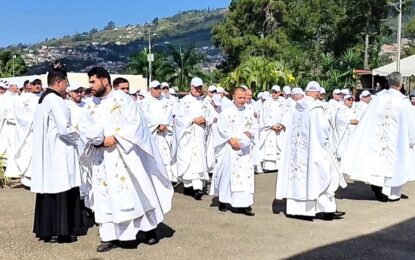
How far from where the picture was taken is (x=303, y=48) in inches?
1809

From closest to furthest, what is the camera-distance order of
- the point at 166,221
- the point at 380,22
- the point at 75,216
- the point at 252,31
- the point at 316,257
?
the point at 316,257, the point at 75,216, the point at 166,221, the point at 380,22, the point at 252,31

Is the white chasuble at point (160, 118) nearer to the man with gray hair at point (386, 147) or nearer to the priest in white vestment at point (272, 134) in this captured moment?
the man with gray hair at point (386, 147)

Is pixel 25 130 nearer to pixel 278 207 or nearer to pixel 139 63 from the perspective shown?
pixel 278 207

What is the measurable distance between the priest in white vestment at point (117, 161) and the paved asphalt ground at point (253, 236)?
1.12 ft

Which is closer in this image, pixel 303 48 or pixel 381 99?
pixel 381 99

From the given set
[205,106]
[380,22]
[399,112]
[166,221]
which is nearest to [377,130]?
[399,112]

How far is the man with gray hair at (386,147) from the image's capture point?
1021cm

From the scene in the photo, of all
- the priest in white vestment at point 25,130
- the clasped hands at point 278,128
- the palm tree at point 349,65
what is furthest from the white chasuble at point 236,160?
the palm tree at point 349,65

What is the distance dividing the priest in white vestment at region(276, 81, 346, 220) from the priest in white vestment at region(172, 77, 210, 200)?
2207mm

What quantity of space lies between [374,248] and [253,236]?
1.49 m

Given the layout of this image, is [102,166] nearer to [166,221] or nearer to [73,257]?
[73,257]

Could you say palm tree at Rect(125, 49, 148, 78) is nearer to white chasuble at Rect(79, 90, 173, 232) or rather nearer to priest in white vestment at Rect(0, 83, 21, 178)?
priest in white vestment at Rect(0, 83, 21, 178)

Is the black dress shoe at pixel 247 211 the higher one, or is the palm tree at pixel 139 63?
the palm tree at pixel 139 63

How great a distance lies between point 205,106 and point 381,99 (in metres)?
3.18
